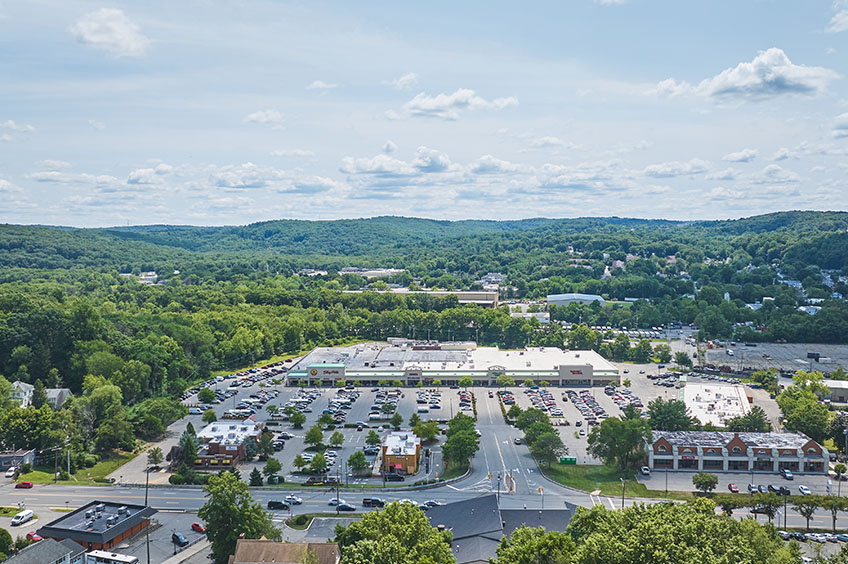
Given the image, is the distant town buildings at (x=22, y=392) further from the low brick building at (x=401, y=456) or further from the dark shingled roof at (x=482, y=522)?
the dark shingled roof at (x=482, y=522)

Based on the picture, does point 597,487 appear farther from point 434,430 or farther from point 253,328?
point 253,328

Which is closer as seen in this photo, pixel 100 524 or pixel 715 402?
pixel 100 524

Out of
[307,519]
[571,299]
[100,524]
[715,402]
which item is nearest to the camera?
[100,524]

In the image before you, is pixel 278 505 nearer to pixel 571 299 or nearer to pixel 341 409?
pixel 341 409

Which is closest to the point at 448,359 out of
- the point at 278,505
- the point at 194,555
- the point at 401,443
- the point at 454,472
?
the point at 401,443

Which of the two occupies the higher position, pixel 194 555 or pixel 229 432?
pixel 229 432

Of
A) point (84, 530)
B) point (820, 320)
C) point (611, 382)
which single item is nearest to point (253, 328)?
point (611, 382)

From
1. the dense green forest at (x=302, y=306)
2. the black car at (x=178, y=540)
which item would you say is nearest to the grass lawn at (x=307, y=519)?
the black car at (x=178, y=540)
